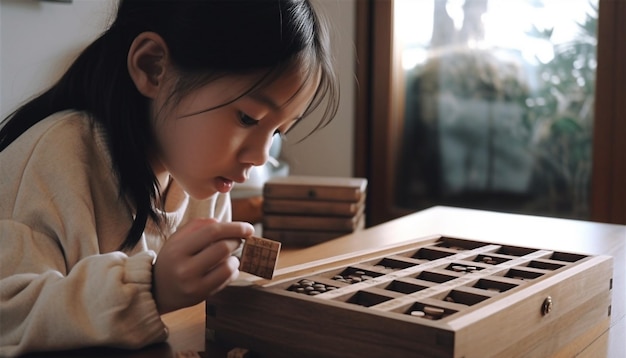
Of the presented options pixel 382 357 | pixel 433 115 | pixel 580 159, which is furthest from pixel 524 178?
pixel 382 357

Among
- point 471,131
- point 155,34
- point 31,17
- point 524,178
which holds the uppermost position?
point 31,17

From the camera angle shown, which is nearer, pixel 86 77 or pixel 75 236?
pixel 75 236

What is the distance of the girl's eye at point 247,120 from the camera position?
81 centimetres

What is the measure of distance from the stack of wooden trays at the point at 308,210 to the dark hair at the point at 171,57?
0.87 meters

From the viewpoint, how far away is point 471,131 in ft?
10.1

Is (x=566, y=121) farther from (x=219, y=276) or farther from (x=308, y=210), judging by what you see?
(x=219, y=276)

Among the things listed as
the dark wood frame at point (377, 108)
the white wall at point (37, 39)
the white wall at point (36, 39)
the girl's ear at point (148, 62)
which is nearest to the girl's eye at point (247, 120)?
the girl's ear at point (148, 62)

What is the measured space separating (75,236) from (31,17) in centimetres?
183

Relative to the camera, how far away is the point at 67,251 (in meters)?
0.77

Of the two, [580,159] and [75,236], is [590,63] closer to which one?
[580,159]

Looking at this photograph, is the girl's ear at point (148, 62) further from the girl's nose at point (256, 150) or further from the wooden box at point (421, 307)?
the wooden box at point (421, 307)

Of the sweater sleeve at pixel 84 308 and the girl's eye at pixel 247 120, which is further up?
the girl's eye at pixel 247 120

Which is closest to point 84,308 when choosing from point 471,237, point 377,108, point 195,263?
point 195,263

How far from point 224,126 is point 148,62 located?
14 centimetres
